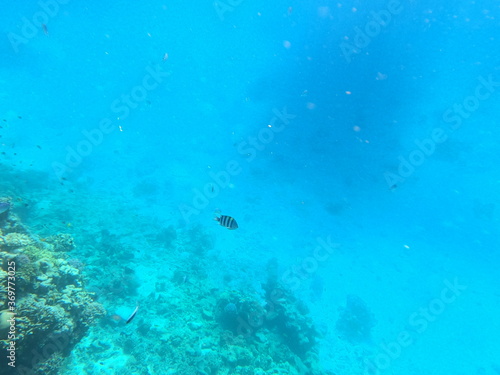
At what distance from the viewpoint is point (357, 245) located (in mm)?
38219

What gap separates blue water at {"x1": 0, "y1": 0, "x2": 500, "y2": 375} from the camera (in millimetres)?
20328

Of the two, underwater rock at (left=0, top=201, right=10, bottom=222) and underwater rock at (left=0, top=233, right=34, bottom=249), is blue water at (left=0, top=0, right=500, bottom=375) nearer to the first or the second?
underwater rock at (left=0, top=201, right=10, bottom=222)

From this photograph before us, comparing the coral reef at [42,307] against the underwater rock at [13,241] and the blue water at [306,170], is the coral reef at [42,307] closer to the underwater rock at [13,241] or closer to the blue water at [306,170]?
the underwater rock at [13,241]

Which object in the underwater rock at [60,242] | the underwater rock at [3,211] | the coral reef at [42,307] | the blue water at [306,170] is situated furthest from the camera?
the blue water at [306,170]

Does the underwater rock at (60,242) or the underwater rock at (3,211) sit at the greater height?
the underwater rock at (3,211)

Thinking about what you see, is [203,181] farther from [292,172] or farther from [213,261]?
[213,261]

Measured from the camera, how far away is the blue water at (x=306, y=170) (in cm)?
2033

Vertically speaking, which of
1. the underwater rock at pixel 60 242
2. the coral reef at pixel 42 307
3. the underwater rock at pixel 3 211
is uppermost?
the coral reef at pixel 42 307

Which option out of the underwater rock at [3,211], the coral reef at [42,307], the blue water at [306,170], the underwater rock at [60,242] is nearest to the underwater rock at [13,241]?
the coral reef at [42,307]

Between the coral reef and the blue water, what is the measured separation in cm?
264

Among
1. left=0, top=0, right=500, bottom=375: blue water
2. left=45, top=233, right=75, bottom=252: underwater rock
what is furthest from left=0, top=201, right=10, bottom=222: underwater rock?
left=0, top=0, right=500, bottom=375: blue water

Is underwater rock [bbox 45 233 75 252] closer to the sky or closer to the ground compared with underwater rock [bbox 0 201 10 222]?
closer to the ground

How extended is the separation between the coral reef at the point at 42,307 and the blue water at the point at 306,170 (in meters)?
2.64

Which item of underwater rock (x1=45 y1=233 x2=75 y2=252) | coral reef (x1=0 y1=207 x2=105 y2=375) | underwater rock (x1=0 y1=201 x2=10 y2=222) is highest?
coral reef (x1=0 y1=207 x2=105 y2=375)
